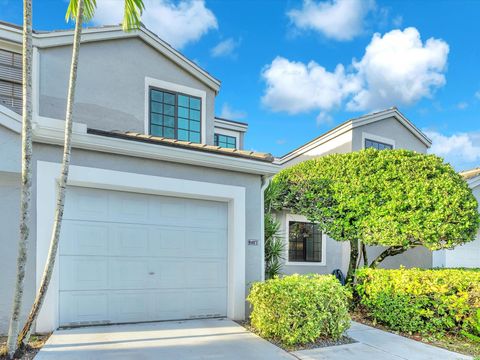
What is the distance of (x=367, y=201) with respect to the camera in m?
8.75

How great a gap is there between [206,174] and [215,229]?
1323 millimetres

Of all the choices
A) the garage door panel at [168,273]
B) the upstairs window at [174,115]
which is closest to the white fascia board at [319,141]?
the upstairs window at [174,115]

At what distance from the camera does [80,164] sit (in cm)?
630

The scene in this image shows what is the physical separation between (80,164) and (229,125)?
31.0 feet

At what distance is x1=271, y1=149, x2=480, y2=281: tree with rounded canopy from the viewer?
8.16 m

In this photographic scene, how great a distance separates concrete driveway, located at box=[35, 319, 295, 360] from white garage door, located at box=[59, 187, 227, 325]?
0.43 m

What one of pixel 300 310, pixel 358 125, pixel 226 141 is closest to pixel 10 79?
pixel 226 141

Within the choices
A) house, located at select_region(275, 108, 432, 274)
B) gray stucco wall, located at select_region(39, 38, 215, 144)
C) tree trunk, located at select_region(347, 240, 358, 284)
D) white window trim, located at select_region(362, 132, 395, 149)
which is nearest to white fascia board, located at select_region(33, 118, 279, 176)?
gray stucco wall, located at select_region(39, 38, 215, 144)

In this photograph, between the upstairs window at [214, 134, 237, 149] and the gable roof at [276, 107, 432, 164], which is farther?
the upstairs window at [214, 134, 237, 149]

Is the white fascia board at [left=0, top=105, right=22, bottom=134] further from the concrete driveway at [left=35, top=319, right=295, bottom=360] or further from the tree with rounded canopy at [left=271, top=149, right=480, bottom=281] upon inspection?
the tree with rounded canopy at [left=271, top=149, right=480, bottom=281]

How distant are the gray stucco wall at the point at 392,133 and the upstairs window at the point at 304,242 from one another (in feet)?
14.8

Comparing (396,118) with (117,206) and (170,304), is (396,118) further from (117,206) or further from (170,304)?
(117,206)

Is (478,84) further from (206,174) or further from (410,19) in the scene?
(206,174)

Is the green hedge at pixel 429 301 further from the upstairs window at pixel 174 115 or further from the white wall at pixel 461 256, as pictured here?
the upstairs window at pixel 174 115
